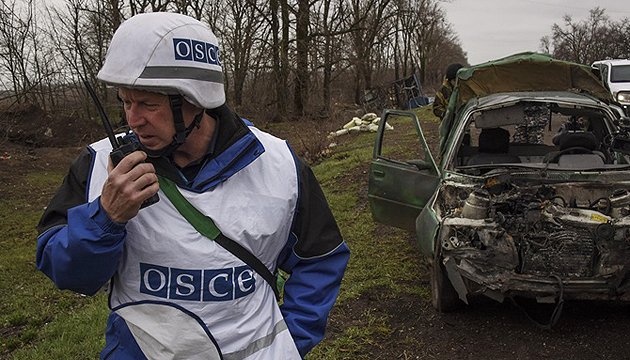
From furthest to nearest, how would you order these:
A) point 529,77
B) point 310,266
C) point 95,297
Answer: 1. point 95,297
2. point 529,77
3. point 310,266

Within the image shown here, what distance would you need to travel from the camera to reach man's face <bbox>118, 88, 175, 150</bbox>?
154 cm

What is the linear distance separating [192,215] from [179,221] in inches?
1.5

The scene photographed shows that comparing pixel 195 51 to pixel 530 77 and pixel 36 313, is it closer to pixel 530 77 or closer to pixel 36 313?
pixel 530 77

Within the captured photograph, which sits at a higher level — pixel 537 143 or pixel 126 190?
pixel 126 190

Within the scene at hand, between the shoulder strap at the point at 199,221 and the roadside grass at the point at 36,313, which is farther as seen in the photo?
the roadside grass at the point at 36,313

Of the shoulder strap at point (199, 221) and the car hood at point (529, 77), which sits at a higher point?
the car hood at point (529, 77)

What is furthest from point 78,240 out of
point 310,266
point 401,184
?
point 401,184

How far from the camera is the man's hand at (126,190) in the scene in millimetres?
1339

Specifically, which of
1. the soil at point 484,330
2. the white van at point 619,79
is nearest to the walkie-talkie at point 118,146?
the soil at point 484,330

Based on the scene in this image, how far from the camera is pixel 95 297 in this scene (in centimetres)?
589

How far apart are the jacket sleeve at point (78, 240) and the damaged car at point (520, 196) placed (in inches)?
112

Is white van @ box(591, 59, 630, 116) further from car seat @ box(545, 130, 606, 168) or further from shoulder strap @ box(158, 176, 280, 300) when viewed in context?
shoulder strap @ box(158, 176, 280, 300)

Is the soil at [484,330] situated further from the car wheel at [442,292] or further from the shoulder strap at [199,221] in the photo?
the shoulder strap at [199,221]

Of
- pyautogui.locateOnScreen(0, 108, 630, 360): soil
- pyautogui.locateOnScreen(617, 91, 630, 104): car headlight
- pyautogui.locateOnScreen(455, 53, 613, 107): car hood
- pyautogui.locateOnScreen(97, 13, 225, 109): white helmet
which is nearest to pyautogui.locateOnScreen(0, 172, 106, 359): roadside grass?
pyautogui.locateOnScreen(0, 108, 630, 360): soil
